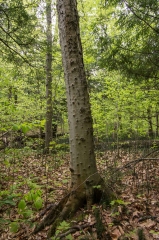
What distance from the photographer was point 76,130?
9.39 ft

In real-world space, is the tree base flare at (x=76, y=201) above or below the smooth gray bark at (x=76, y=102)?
below

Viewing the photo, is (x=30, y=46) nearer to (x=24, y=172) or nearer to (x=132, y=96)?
(x=24, y=172)

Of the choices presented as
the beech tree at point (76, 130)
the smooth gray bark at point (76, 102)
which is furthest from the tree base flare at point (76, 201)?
the smooth gray bark at point (76, 102)

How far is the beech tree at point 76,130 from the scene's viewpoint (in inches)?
110

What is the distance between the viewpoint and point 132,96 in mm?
7727

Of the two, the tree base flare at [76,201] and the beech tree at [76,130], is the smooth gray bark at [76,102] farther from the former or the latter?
the tree base flare at [76,201]

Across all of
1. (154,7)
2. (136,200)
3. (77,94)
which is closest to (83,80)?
(77,94)

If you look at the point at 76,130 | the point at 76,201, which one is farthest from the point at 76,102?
the point at 76,201

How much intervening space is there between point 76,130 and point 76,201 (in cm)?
113

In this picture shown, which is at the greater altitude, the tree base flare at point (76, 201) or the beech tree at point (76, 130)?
the beech tree at point (76, 130)

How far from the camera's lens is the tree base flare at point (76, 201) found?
8.96ft

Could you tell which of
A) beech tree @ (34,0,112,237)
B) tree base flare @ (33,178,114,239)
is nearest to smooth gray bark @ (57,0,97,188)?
beech tree @ (34,0,112,237)

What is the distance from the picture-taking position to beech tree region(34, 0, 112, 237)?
9.20 feet

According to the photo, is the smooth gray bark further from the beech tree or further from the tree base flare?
the tree base flare
